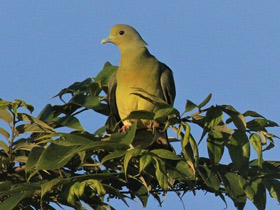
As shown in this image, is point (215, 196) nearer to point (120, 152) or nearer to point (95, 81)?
point (120, 152)

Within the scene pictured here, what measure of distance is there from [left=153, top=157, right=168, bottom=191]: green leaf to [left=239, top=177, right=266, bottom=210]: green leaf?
47 cm

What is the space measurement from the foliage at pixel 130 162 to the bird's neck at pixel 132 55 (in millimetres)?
2179

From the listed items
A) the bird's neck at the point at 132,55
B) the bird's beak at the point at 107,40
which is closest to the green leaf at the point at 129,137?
the bird's neck at the point at 132,55

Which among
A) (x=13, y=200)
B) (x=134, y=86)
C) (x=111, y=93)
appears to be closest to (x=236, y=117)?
(x=13, y=200)

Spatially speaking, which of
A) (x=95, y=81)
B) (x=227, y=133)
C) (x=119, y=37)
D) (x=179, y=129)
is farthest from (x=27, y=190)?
(x=119, y=37)

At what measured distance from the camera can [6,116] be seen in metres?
3.06

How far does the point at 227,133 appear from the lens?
2988 millimetres

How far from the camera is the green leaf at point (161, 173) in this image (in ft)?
8.89

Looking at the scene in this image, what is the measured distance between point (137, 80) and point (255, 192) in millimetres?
2288

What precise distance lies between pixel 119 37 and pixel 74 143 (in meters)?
3.26

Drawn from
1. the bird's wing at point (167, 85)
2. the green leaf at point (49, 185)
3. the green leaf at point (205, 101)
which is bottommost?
the green leaf at point (49, 185)

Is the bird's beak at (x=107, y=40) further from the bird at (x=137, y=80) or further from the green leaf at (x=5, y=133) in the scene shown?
the green leaf at (x=5, y=133)

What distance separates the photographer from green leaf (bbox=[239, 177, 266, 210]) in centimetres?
303

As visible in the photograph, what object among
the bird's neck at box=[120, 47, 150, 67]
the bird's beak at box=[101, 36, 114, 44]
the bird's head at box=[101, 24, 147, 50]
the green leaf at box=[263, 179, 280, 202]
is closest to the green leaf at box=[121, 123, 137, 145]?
the green leaf at box=[263, 179, 280, 202]
